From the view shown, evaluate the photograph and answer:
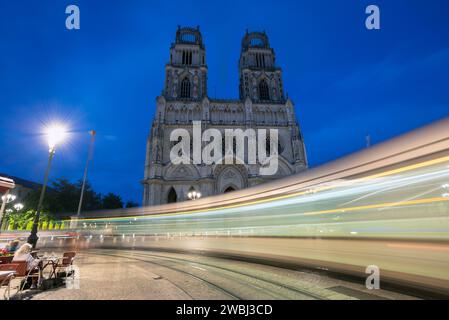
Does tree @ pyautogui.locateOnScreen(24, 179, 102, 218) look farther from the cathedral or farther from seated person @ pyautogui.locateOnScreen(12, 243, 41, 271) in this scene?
seated person @ pyautogui.locateOnScreen(12, 243, 41, 271)

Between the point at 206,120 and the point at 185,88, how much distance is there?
7934mm

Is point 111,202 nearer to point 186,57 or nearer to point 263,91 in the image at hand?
point 186,57

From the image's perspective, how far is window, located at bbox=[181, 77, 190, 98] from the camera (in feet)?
113

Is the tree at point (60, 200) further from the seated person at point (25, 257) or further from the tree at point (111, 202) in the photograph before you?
the seated person at point (25, 257)

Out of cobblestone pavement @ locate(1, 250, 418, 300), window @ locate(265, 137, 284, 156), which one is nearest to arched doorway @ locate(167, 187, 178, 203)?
window @ locate(265, 137, 284, 156)

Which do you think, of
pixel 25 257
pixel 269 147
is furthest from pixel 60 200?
pixel 25 257

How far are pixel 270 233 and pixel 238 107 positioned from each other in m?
29.8

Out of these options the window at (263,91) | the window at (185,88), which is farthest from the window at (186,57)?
the window at (263,91)

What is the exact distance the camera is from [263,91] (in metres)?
36.8
